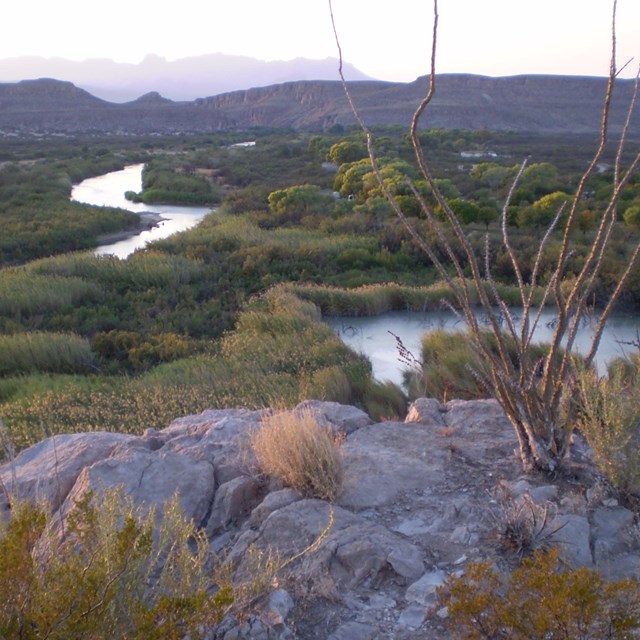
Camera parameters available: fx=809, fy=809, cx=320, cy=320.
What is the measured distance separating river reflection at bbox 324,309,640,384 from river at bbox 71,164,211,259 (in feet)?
26.8

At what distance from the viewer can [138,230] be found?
26062mm

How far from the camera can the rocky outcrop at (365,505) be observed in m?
3.58

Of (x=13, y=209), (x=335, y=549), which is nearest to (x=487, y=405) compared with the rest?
(x=335, y=549)

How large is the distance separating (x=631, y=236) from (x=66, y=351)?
14.6 meters

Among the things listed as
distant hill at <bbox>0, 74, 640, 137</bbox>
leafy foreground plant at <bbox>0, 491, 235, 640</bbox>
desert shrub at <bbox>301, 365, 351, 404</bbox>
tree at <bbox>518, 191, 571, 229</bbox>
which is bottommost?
desert shrub at <bbox>301, 365, 351, 404</bbox>

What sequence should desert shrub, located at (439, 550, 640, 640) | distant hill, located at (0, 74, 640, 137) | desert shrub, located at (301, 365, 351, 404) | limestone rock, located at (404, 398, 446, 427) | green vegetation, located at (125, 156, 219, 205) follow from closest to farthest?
desert shrub, located at (439, 550, 640, 640) → limestone rock, located at (404, 398, 446, 427) → desert shrub, located at (301, 365, 351, 404) → green vegetation, located at (125, 156, 219, 205) → distant hill, located at (0, 74, 640, 137)

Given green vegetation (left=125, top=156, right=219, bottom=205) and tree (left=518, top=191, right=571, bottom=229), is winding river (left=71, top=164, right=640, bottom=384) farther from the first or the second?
green vegetation (left=125, top=156, right=219, bottom=205)

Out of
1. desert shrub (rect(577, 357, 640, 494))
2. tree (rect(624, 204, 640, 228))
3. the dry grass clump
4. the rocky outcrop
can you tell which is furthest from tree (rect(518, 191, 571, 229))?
the dry grass clump

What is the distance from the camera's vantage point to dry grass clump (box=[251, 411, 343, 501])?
4.52 meters

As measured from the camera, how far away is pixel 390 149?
147 ft

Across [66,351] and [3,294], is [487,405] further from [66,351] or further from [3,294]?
[3,294]

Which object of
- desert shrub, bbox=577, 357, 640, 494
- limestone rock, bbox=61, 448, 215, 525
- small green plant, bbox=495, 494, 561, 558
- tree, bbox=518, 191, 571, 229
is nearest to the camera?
small green plant, bbox=495, 494, 561, 558

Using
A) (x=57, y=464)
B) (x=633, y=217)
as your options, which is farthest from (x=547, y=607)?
(x=633, y=217)

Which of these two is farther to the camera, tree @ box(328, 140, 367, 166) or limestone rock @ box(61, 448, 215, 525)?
tree @ box(328, 140, 367, 166)
